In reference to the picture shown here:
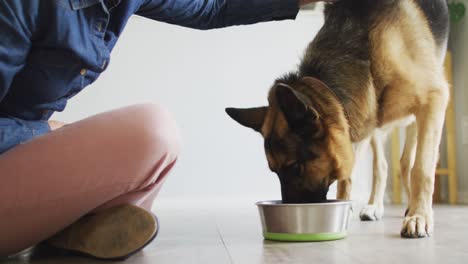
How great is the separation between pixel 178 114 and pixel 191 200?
636 millimetres

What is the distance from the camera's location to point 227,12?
1.80 m

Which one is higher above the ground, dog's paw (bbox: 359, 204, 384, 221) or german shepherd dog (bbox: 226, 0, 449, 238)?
german shepherd dog (bbox: 226, 0, 449, 238)

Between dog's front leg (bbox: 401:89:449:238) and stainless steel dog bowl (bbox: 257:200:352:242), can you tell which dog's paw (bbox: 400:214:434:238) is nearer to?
dog's front leg (bbox: 401:89:449:238)

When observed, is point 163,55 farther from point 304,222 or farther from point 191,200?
point 304,222

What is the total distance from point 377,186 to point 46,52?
1.95 m

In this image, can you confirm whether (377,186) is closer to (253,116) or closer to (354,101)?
(354,101)

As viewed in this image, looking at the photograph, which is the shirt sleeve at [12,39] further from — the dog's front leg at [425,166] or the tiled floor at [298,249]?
the dog's front leg at [425,166]

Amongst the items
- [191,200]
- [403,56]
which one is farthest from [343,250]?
[191,200]

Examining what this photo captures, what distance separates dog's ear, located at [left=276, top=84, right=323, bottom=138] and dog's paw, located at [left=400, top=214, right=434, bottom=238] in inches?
16.5

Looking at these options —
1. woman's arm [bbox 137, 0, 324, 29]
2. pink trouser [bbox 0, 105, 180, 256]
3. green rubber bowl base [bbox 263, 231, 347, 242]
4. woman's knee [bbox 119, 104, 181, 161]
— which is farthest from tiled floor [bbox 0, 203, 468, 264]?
woman's arm [bbox 137, 0, 324, 29]

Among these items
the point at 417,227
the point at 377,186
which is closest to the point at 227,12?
the point at 417,227

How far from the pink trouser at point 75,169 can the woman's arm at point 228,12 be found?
0.45m

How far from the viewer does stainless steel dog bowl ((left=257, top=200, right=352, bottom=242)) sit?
5.38 feet

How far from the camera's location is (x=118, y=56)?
3.85 metres
